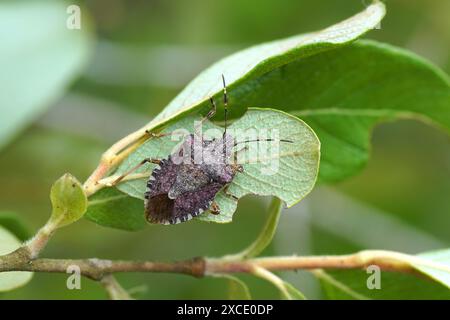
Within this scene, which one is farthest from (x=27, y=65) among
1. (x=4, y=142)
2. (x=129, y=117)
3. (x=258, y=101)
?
(x=258, y=101)

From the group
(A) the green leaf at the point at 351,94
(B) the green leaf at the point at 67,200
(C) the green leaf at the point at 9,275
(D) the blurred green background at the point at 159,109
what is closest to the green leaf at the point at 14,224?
(C) the green leaf at the point at 9,275

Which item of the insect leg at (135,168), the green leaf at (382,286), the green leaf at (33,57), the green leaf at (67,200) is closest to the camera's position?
the green leaf at (67,200)

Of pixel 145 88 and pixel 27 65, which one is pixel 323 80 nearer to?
pixel 27 65

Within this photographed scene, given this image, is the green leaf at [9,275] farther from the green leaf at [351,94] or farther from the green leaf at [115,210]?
the green leaf at [351,94]

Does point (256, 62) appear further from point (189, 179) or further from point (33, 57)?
point (33, 57)

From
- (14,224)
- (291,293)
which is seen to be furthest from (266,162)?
(14,224)
